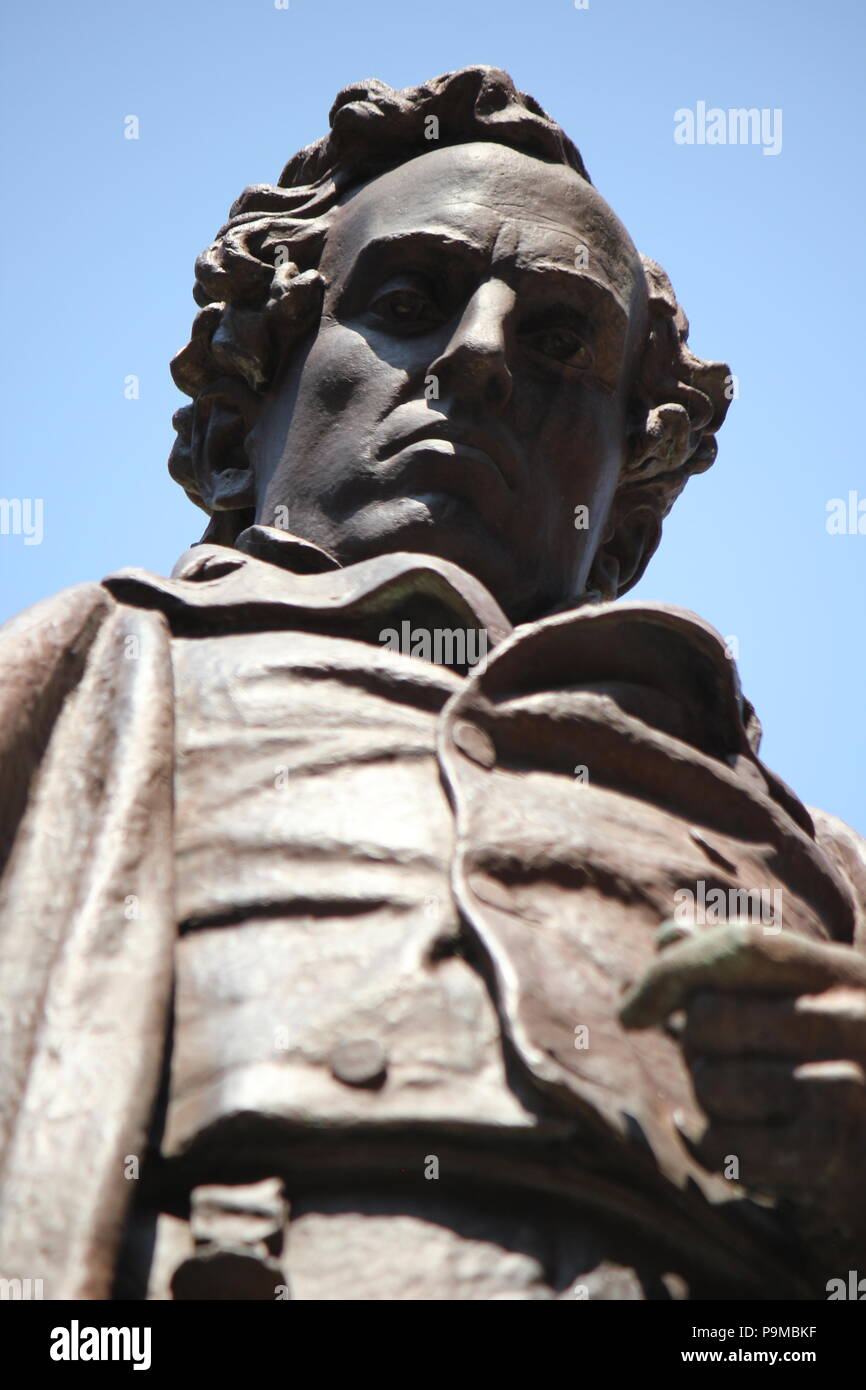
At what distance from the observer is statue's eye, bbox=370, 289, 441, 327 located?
21.8 feet

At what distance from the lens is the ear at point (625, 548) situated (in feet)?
24.7

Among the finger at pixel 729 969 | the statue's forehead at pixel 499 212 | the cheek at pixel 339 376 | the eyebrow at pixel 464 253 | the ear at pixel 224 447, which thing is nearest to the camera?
the finger at pixel 729 969

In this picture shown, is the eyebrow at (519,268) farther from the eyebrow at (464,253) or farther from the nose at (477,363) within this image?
the nose at (477,363)

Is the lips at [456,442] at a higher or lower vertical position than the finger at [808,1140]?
higher

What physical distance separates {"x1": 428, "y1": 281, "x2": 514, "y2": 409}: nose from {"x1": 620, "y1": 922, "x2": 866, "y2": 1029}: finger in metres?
2.94

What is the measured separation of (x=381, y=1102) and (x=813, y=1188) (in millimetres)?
768

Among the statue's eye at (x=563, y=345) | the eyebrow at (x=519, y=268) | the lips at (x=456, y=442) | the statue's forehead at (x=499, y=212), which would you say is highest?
the statue's forehead at (x=499, y=212)

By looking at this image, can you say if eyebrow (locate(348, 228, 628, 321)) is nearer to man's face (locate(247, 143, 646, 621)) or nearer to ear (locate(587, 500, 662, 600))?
man's face (locate(247, 143, 646, 621))

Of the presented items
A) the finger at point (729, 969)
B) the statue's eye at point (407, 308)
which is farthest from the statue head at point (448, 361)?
the finger at point (729, 969)

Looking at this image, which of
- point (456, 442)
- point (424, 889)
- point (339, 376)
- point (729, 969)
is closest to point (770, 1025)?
point (729, 969)

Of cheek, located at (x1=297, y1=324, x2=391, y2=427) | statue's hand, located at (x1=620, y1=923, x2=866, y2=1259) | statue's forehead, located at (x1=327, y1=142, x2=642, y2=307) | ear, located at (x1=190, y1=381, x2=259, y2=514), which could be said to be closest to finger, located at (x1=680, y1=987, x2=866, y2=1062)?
statue's hand, located at (x1=620, y1=923, x2=866, y2=1259)

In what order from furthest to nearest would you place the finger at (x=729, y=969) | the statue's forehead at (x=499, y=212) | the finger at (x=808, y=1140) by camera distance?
the statue's forehead at (x=499, y=212)
the finger at (x=808, y=1140)
the finger at (x=729, y=969)

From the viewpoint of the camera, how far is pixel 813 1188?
3762mm
